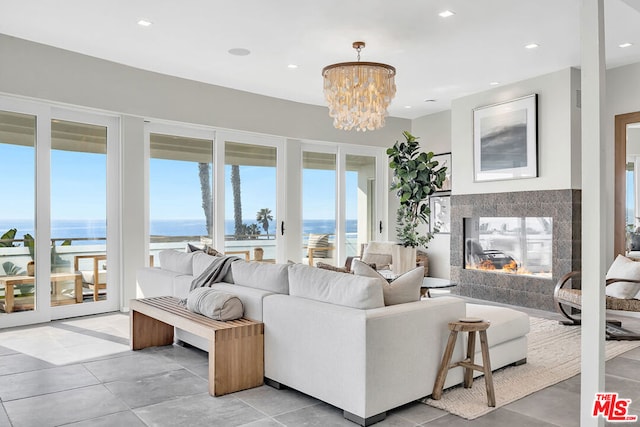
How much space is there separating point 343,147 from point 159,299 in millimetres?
4797

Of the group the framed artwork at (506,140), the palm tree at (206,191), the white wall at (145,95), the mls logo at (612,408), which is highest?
the white wall at (145,95)

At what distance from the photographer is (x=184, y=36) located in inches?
192

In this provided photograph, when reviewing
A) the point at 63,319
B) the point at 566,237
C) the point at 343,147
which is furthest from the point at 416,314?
the point at 343,147

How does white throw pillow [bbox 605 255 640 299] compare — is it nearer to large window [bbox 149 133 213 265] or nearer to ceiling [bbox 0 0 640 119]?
ceiling [bbox 0 0 640 119]

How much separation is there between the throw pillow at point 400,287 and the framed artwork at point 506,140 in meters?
3.84

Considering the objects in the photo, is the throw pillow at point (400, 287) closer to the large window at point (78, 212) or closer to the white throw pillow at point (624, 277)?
the white throw pillow at point (624, 277)

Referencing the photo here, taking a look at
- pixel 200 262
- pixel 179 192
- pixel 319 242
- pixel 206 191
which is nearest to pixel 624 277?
pixel 200 262

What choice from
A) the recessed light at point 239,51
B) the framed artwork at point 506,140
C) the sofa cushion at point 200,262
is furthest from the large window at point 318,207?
the sofa cushion at point 200,262

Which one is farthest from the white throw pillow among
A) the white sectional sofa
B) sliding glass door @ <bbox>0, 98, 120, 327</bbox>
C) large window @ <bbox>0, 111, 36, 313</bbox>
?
large window @ <bbox>0, 111, 36, 313</bbox>

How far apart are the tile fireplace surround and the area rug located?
112cm

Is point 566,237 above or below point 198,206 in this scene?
below

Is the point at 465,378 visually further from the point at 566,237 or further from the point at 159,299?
the point at 566,237

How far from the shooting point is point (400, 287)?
10.1 ft

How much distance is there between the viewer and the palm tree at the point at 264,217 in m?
7.27
